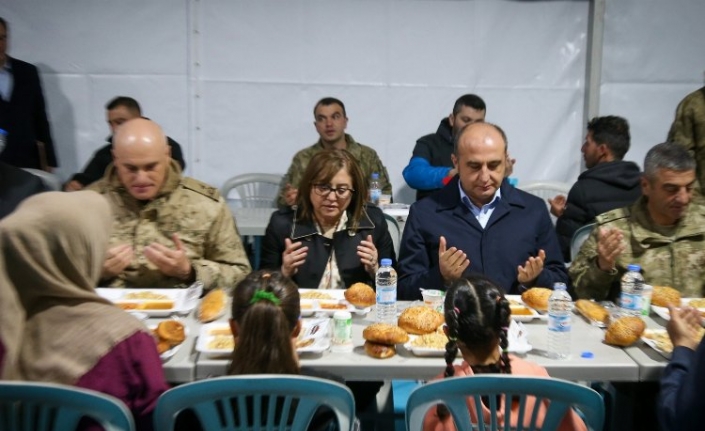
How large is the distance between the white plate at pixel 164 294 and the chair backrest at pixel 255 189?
3.01 m

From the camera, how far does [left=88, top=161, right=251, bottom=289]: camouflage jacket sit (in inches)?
124

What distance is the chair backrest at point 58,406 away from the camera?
1692 millimetres

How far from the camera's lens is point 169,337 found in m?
2.35

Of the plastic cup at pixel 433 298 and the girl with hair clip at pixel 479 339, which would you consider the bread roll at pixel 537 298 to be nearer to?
the plastic cup at pixel 433 298

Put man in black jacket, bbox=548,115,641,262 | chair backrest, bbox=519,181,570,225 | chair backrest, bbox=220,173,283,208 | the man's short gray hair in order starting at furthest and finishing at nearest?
chair backrest, bbox=220,173,283,208 < chair backrest, bbox=519,181,570,225 < man in black jacket, bbox=548,115,641,262 < the man's short gray hair

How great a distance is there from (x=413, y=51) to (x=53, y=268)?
17.1ft

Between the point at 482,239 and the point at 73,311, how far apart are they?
2.02 metres

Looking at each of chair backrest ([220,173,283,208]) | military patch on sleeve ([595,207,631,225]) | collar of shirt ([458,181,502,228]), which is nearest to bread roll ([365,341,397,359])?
collar of shirt ([458,181,502,228])

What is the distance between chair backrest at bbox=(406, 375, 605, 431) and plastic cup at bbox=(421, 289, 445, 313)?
991 mm

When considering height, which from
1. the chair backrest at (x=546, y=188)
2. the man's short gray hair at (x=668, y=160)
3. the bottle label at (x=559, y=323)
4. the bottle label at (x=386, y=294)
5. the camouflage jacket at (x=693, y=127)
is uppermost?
the camouflage jacket at (x=693, y=127)

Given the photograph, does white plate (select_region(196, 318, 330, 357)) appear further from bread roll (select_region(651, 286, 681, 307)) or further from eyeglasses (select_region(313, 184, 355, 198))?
bread roll (select_region(651, 286, 681, 307))

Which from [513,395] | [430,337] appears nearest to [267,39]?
[430,337]

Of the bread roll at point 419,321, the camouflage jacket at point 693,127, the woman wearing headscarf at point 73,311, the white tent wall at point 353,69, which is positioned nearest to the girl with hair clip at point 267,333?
the woman wearing headscarf at point 73,311

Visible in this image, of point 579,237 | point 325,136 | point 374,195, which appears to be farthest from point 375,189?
point 579,237
